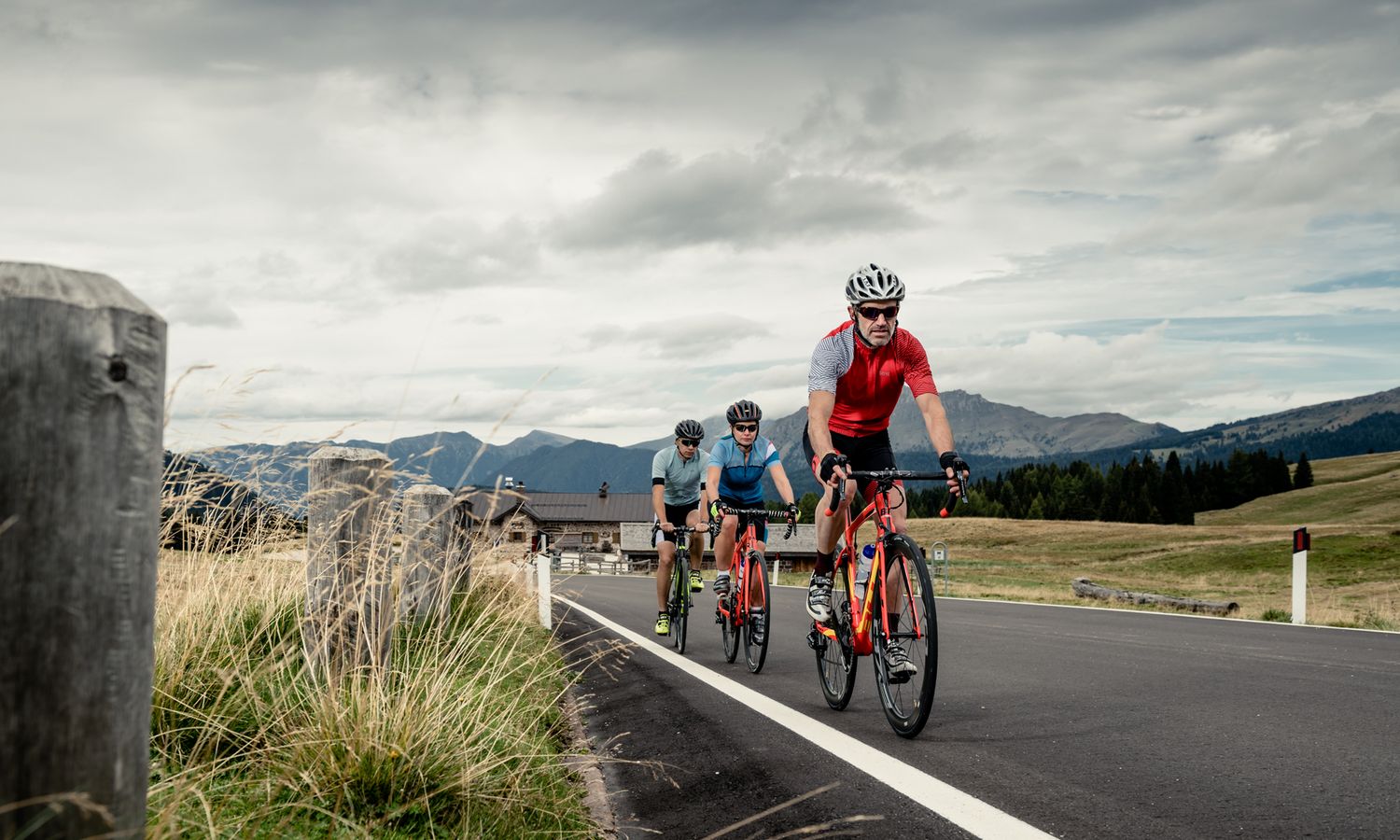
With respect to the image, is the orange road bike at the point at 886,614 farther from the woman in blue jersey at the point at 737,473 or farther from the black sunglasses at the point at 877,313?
the woman in blue jersey at the point at 737,473

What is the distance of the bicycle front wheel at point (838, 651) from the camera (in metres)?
5.66

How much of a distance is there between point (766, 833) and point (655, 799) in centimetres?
82

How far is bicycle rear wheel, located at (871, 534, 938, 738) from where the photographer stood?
473 centimetres

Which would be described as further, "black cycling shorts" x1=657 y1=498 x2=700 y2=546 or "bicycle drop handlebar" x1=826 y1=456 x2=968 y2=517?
"black cycling shorts" x1=657 y1=498 x2=700 y2=546

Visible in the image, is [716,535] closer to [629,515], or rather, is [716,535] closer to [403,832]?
[403,832]

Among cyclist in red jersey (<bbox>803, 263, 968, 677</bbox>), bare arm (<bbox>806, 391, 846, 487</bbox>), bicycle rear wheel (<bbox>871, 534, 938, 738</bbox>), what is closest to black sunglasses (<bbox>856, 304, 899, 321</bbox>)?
cyclist in red jersey (<bbox>803, 263, 968, 677</bbox>)

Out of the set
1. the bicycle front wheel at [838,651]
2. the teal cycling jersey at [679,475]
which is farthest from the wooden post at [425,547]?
the teal cycling jersey at [679,475]

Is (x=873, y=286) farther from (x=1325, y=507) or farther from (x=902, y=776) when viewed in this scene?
(x=1325, y=507)

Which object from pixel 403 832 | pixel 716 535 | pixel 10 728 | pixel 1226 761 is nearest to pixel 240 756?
pixel 403 832

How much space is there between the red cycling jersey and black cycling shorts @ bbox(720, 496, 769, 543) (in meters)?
2.32

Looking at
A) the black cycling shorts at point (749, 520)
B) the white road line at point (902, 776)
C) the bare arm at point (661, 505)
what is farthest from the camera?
the bare arm at point (661, 505)

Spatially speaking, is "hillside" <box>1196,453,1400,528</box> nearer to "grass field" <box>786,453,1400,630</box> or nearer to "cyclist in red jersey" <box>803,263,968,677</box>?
"grass field" <box>786,453,1400,630</box>

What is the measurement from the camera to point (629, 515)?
387 ft

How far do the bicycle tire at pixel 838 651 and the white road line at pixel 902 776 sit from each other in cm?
32
